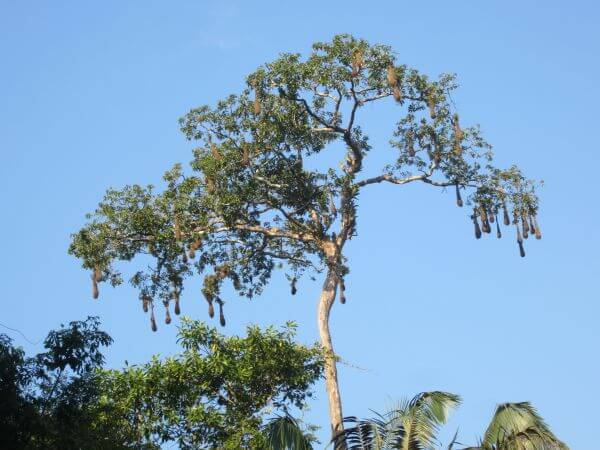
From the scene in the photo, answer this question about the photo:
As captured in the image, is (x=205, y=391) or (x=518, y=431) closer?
(x=518, y=431)

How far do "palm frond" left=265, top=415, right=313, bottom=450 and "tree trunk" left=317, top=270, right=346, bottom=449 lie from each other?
27.5ft

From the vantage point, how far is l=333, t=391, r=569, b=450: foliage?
48.0ft

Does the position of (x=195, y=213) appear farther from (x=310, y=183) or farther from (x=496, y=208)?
(x=496, y=208)

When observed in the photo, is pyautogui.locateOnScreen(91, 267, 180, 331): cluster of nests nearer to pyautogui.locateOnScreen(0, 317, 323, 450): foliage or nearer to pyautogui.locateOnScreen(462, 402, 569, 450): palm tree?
pyautogui.locateOnScreen(0, 317, 323, 450): foliage

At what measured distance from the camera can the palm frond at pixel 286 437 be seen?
1541 cm

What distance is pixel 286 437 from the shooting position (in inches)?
608

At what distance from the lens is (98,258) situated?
97.1 ft

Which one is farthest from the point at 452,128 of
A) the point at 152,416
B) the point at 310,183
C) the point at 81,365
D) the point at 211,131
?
the point at 81,365

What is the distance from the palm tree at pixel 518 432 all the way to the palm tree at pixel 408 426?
0.55 m

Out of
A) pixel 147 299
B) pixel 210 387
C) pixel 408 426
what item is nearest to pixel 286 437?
pixel 408 426

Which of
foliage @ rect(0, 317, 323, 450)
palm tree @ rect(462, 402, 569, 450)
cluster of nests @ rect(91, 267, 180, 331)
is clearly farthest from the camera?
cluster of nests @ rect(91, 267, 180, 331)

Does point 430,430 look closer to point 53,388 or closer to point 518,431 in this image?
point 518,431

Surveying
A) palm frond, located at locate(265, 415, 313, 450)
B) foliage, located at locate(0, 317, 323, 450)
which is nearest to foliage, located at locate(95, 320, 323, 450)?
foliage, located at locate(0, 317, 323, 450)

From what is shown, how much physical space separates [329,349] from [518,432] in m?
11.2
